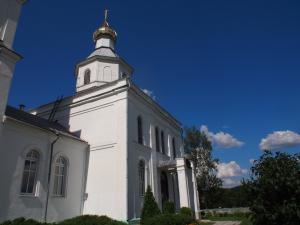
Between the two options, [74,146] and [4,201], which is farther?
[74,146]

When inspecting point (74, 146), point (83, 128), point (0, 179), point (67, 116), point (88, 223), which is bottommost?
point (88, 223)

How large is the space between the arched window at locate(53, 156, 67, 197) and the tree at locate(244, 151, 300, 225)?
11140mm

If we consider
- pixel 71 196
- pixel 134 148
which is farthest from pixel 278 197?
pixel 71 196

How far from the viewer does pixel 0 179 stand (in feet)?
39.7

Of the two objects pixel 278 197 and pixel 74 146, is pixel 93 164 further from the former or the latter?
pixel 278 197

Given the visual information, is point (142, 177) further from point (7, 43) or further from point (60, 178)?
point (7, 43)

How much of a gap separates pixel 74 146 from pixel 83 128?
2434 mm

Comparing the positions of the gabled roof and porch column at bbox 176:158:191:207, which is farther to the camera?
porch column at bbox 176:158:191:207

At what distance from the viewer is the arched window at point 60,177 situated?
1530 centimetres

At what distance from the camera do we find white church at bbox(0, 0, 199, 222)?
13289 millimetres

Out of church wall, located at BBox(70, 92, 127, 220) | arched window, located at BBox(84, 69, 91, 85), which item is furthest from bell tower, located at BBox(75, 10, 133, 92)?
church wall, located at BBox(70, 92, 127, 220)

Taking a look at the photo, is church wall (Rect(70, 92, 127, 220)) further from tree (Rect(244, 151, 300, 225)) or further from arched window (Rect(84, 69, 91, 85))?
tree (Rect(244, 151, 300, 225))

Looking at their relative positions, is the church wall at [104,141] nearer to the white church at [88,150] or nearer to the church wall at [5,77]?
the white church at [88,150]

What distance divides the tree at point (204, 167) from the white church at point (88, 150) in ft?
43.0
